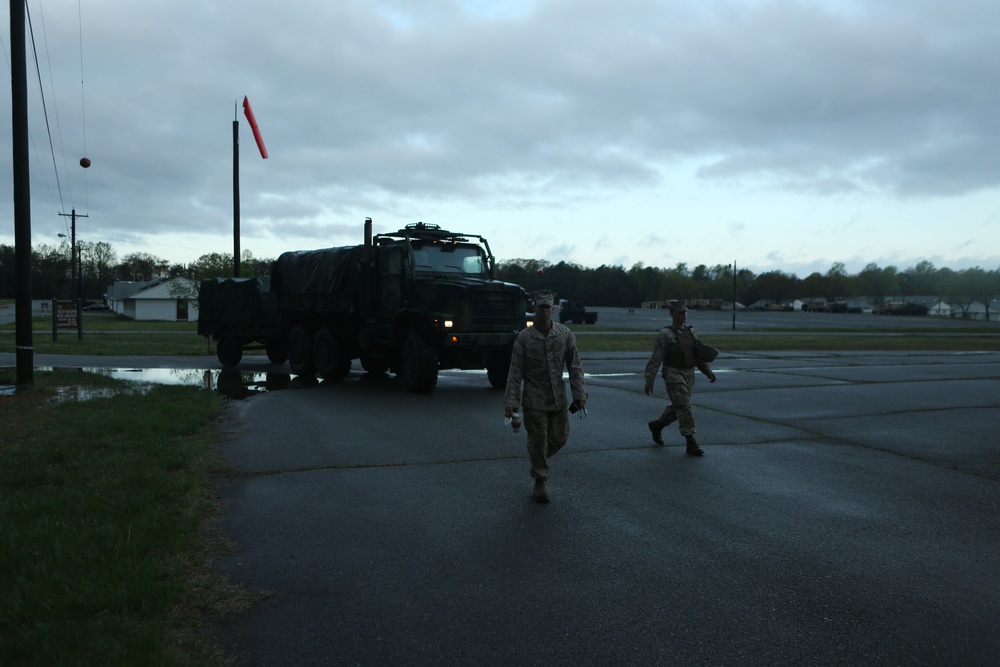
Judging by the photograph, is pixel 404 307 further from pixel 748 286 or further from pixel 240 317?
pixel 748 286

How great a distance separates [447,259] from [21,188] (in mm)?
7808

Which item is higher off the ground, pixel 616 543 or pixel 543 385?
pixel 543 385

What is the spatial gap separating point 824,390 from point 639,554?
12.0 m

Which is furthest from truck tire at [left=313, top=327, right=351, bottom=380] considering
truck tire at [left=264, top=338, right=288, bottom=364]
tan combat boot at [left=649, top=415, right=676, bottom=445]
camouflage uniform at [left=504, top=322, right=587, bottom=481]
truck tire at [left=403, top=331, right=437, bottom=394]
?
camouflage uniform at [left=504, top=322, right=587, bottom=481]

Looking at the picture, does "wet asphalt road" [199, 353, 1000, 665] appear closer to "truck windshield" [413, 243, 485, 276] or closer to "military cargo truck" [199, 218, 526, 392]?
"military cargo truck" [199, 218, 526, 392]

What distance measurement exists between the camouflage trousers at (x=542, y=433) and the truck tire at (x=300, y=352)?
12.6 meters

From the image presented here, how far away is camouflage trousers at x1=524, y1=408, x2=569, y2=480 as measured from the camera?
287 inches

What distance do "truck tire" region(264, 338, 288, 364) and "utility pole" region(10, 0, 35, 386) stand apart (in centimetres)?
675

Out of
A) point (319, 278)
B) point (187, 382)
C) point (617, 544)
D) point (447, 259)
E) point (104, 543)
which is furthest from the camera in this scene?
point (319, 278)

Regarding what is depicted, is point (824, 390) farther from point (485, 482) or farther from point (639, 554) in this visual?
point (639, 554)

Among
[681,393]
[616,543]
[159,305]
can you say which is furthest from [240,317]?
[159,305]

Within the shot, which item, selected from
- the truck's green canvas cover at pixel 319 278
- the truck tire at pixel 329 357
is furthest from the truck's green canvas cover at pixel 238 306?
the truck tire at pixel 329 357

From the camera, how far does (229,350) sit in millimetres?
22500

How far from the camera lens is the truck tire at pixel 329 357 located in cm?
1783
